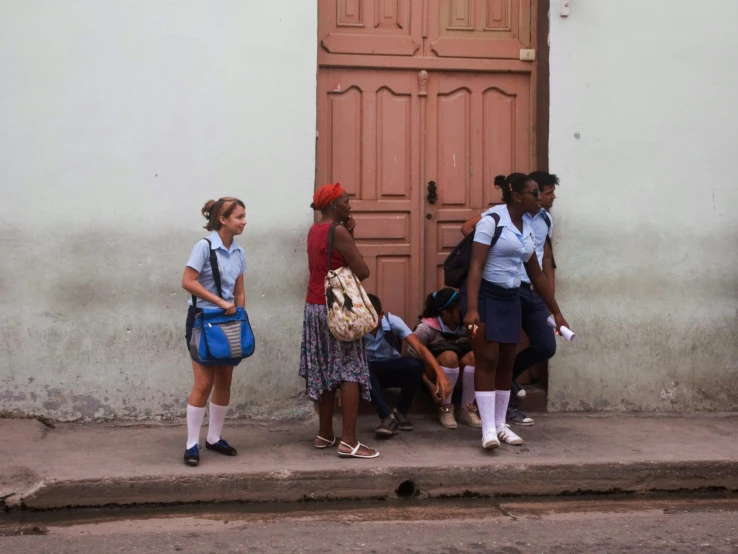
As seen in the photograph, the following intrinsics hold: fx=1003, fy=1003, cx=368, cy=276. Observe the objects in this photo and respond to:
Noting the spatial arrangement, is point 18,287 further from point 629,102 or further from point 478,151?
point 629,102

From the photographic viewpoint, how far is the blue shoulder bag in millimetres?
5641

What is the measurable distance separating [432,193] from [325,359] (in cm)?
192

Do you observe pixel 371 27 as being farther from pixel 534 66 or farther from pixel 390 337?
pixel 390 337

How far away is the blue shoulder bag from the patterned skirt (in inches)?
15.9

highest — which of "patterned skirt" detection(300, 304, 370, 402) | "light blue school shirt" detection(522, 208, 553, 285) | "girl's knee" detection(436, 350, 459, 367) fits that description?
"light blue school shirt" detection(522, 208, 553, 285)

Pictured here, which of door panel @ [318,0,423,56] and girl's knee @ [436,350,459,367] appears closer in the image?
girl's knee @ [436,350,459,367]

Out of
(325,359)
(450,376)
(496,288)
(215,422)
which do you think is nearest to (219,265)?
(325,359)

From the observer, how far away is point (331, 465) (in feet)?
18.9

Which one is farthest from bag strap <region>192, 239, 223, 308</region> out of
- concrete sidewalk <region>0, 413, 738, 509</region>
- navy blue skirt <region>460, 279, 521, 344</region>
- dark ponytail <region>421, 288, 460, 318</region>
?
dark ponytail <region>421, 288, 460, 318</region>

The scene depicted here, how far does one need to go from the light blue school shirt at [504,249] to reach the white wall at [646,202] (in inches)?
49.9

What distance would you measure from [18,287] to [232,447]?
1857mm

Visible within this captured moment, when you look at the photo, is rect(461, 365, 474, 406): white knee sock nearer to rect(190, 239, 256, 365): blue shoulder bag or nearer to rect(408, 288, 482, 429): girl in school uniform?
rect(408, 288, 482, 429): girl in school uniform

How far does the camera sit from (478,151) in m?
7.50

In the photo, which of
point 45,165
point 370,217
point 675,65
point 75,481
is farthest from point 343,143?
point 75,481
